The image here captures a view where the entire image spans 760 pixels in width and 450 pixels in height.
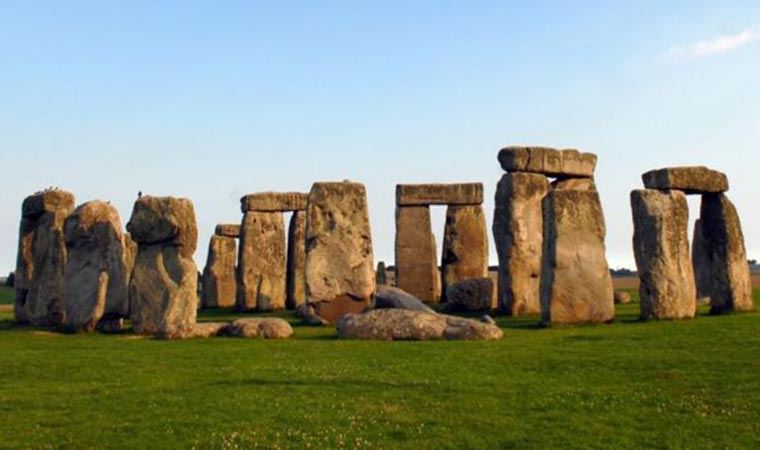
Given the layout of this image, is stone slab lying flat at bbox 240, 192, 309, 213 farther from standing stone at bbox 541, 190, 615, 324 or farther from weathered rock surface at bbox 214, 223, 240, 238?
standing stone at bbox 541, 190, 615, 324

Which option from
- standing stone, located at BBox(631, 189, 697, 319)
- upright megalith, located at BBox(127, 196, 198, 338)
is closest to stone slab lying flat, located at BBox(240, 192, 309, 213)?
upright megalith, located at BBox(127, 196, 198, 338)

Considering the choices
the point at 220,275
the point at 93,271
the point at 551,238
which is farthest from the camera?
the point at 220,275

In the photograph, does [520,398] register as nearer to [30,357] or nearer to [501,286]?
[30,357]

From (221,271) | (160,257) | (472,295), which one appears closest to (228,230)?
(221,271)

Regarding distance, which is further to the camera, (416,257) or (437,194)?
(437,194)

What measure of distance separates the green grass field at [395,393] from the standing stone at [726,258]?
4852 mm

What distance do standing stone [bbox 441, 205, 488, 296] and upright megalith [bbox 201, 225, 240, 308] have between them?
803cm

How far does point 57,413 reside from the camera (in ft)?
33.3

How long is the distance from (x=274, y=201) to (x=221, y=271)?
13.0ft

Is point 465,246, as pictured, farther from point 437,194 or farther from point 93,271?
point 93,271

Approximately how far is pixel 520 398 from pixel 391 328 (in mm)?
6042

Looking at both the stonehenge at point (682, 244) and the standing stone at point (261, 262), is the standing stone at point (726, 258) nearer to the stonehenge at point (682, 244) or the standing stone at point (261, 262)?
the stonehenge at point (682, 244)

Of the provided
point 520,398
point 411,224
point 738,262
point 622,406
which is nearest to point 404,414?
point 520,398

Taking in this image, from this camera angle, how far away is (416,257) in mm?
31219
